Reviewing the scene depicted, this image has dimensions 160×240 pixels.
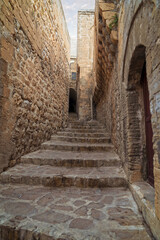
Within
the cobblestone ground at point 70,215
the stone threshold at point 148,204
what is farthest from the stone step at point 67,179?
the stone threshold at point 148,204

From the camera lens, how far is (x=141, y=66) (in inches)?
78.7

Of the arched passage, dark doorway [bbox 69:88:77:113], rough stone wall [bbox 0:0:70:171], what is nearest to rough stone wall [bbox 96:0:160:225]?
the arched passage

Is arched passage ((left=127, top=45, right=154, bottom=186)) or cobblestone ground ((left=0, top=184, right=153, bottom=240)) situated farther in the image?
arched passage ((left=127, top=45, right=154, bottom=186))

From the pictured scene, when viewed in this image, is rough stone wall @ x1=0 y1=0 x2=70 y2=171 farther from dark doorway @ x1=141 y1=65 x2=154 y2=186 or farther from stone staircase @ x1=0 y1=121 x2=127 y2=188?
dark doorway @ x1=141 y1=65 x2=154 y2=186

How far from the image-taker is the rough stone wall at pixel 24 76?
7.86ft

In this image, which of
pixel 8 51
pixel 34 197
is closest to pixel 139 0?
pixel 8 51

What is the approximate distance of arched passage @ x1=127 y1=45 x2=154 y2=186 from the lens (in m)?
2.00

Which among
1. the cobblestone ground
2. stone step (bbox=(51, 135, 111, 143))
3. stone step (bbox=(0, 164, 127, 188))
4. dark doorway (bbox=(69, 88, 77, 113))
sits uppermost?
dark doorway (bbox=(69, 88, 77, 113))

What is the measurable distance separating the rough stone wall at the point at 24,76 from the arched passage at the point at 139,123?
84.4 inches

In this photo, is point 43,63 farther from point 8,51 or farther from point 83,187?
point 83,187

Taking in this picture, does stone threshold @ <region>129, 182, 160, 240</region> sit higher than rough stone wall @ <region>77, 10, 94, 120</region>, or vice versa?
rough stone wall @ <region>77, 10, 94, 120</region>

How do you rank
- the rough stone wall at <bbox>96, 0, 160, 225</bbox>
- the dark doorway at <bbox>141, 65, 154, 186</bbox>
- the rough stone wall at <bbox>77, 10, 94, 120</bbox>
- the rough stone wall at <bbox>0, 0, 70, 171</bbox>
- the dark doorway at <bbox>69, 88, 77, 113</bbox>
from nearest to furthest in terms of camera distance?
the rough stone wall at <bbox>96, 0, 160, 225</bbox>
the dark doorway at <bbox>141, 65, 154, 186</bbox>
the rough stone wall at <bbox>0, 0, 70, 171</bbox>
the rough stone wall at <bbox>77, 10, 94, 120</bbox>
the dark doorway at <bbox>69, 88, 77, 113</bbox>

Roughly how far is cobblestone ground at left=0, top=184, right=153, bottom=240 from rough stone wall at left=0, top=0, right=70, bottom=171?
3.21 ft

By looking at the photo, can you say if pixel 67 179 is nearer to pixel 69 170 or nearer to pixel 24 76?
pixel 69 170
